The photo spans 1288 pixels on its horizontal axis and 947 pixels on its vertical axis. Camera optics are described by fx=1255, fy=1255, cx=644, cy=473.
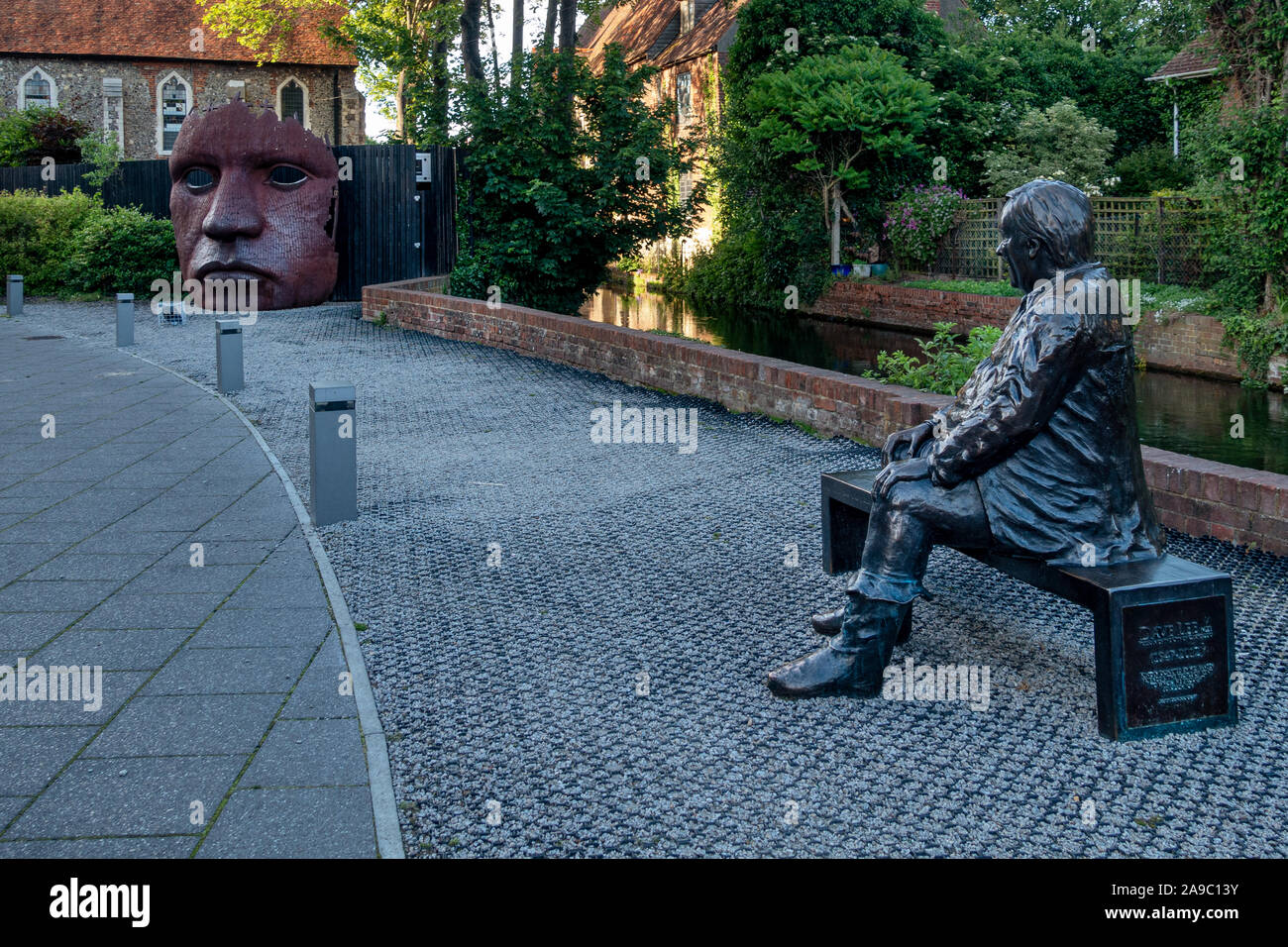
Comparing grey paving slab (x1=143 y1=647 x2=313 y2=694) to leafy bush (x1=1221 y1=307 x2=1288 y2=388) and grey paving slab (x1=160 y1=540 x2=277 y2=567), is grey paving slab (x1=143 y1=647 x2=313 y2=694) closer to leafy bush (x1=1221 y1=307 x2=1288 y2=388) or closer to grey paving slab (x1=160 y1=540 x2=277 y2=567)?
grey paving slab (x1=160 y1=540 x2=277 y2=567)

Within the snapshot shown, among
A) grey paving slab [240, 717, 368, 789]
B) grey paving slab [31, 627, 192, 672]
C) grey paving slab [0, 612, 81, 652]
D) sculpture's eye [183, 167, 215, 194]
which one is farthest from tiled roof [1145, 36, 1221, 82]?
grey paving slab [240, 717, 368, 789]

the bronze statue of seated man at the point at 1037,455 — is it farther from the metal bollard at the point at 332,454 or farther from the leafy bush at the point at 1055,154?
the leafy bush at the point at 1055,154

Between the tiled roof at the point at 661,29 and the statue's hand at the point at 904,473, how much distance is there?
3128cm

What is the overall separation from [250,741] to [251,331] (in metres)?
14.7

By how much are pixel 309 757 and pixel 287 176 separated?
62.5 ft

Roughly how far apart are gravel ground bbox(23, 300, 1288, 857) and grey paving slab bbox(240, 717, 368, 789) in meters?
0.15

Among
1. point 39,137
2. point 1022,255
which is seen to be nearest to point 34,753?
point 1022,255

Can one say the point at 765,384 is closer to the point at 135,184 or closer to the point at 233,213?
the point at 233,213

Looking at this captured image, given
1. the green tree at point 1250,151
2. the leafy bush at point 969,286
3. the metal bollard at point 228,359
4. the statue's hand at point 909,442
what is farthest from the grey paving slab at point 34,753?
the leafy bush at point 969,286

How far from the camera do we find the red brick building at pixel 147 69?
47.5 m

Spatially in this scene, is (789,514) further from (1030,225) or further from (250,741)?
(250,741)

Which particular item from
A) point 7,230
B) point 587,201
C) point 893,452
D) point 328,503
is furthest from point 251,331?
point 893,452

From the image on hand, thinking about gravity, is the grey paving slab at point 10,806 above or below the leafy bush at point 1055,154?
below

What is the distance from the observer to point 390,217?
73.1ft
